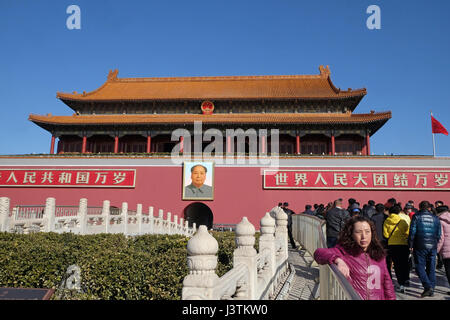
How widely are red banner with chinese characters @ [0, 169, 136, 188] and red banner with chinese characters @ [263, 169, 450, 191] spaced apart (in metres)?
8.03

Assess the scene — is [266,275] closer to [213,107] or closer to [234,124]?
[234,124]

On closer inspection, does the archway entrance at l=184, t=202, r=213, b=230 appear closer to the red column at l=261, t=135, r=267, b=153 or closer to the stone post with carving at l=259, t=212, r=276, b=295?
the red column at l=261, t=135, r=267, b=153

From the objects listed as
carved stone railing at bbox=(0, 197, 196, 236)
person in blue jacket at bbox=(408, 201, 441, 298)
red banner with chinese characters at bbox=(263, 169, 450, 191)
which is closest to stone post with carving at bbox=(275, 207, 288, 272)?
person in blue jacket at bbox=(408, 201, 441, 298)

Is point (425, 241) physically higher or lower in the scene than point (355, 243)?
→ lower

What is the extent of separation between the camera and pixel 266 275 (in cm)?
505

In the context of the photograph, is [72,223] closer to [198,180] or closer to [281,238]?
[281,238]

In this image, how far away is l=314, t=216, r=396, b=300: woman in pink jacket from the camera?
8.57 feet

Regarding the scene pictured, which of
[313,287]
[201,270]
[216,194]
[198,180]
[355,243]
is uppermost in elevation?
[198,180]

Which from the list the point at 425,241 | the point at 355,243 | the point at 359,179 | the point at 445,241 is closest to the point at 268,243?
the point at 425,241

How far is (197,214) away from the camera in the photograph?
72.4 ft

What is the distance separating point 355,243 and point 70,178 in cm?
1938

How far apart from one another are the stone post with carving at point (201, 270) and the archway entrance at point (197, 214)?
16.6 meters

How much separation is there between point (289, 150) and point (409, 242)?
17275 millimetres

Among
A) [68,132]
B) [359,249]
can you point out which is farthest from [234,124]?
[359,249]
